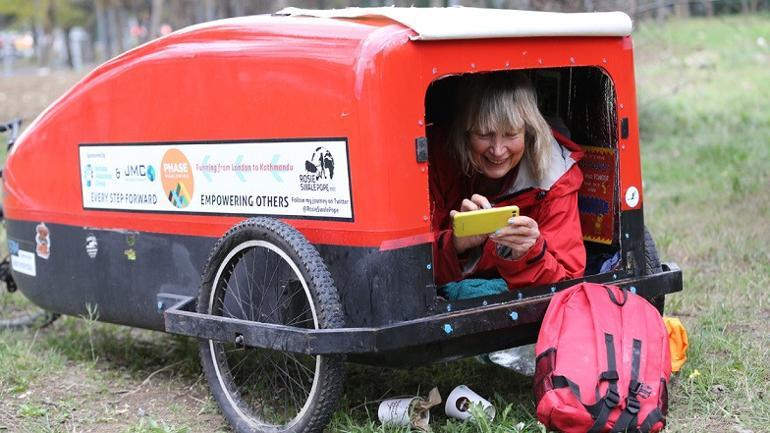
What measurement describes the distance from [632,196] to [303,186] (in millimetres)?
1291

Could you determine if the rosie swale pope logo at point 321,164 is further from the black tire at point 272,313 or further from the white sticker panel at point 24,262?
the white sticker panel at point 24,262

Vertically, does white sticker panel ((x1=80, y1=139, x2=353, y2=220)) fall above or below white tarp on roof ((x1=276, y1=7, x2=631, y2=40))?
below

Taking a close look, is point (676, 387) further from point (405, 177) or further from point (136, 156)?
point (136, 156)

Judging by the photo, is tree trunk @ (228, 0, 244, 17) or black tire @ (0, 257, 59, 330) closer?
black tire @ (0, 257, 59, 330)

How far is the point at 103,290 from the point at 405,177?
180 cm

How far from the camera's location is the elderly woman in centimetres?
401

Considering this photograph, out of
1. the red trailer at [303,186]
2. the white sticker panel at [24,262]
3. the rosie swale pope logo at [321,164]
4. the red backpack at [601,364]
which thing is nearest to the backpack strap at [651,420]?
the red backpack at [601,364]

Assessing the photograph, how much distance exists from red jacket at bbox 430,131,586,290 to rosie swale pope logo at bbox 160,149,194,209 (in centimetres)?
93

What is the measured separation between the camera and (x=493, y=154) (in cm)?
409

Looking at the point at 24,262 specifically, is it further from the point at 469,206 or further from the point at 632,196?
the point at 632,196

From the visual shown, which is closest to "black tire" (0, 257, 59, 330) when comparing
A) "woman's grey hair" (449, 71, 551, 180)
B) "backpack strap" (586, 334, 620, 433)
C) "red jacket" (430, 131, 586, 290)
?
"red jacket" (430, 131, 586, 290)

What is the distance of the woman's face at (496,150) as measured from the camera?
4.08 metres

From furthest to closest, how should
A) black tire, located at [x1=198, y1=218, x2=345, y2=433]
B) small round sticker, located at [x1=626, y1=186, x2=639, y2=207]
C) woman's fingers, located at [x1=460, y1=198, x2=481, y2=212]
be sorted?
small round sticker, located at [x1=626, y1=186, x2=639, y2=207], woman's fingers, located at [x1=460, y1=198, x2=481, y2=212], black tire, located at [x1=198, y1=218, x2=345, y2=433]

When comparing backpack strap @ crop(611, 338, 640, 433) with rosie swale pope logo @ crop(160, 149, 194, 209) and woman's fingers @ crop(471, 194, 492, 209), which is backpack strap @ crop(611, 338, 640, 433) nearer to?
woman's fingers @ crop(471, 194, 492, 209)
